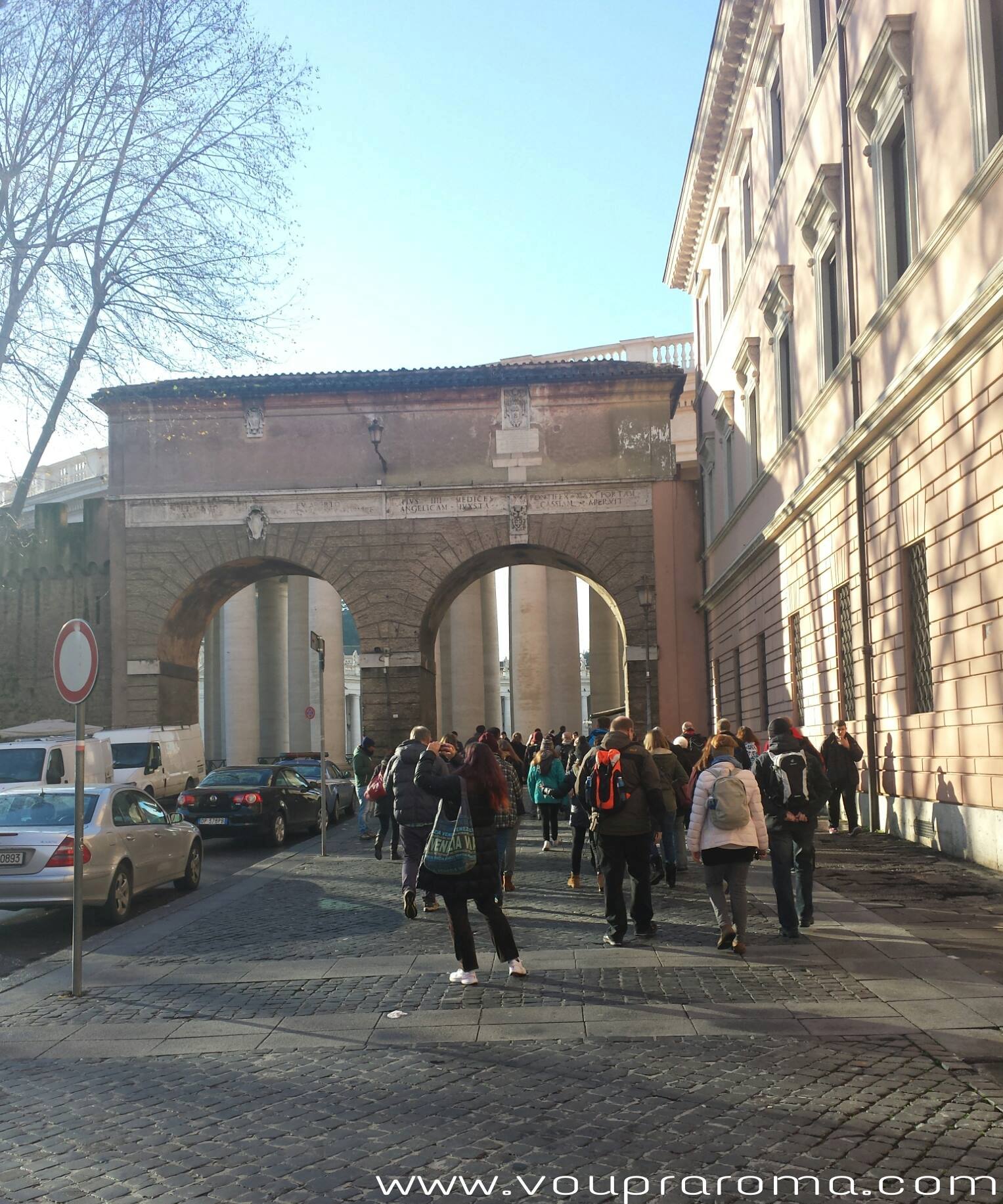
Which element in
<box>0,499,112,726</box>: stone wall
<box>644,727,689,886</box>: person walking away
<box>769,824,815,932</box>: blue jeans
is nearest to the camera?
<box>769,824,815,932</box>: blue jeans

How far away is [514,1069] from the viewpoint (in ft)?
20.5

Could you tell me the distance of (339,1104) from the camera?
19.0 feet

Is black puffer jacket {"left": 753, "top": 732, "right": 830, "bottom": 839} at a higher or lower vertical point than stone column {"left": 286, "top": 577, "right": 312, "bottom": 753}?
lower

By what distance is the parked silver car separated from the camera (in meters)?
11.7

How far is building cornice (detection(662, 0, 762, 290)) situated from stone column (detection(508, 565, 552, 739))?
13.6m

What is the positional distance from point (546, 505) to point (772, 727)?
79.3ft

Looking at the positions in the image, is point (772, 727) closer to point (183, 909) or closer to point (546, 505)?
point (183, 909)

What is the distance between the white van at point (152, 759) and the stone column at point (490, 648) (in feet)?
76.1

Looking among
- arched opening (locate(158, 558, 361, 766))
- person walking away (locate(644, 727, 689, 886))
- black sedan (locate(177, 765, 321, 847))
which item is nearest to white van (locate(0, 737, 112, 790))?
black sedan (locate(177, 765, 321, 847))

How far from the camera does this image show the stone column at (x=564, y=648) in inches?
1951

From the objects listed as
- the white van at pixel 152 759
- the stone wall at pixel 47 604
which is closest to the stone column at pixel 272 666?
the stone wall at pixel 47 604

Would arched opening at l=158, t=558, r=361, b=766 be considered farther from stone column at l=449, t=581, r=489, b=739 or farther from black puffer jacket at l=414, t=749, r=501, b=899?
Answer: black puffer jacket at l=414, t=749, r=501, b=899

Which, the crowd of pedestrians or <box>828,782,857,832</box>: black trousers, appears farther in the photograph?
<box>828,782,857,832</box>: black trousers

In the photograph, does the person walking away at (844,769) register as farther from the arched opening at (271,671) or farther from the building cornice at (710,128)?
the arched opening at (271,671)
